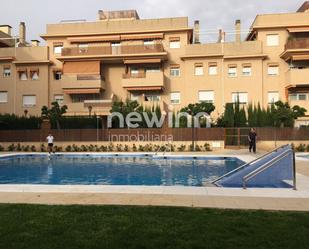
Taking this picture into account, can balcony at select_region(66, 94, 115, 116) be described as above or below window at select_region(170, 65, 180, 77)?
below

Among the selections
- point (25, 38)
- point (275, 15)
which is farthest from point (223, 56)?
point (25, 38)

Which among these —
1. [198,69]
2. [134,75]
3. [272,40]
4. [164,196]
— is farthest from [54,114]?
[164,196]

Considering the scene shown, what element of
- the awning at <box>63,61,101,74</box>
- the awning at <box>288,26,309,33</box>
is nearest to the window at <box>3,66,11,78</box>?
the awning at <box>63,61,101,74</box>

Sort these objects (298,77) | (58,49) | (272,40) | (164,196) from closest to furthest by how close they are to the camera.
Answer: (164,196) < (298,77) < (272,40) < (58,49)

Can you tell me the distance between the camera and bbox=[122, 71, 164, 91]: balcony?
3453cm

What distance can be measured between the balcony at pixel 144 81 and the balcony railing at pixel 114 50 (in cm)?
224

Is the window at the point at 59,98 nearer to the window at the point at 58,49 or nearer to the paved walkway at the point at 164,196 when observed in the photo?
the window at the point at 58,49

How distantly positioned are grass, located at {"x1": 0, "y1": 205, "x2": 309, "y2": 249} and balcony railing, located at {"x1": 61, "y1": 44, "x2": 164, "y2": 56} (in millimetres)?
28847

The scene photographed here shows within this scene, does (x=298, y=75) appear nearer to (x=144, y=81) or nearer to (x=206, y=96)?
(x=206, y=96)

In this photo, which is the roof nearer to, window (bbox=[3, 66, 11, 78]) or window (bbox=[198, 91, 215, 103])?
window (bbox=[198, 91, 215, 103])

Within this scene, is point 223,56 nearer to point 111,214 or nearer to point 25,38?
point 25,38

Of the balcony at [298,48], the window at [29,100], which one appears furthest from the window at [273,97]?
the window at [29,100]

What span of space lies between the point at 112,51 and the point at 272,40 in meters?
15.6

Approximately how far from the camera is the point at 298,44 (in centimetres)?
3300
